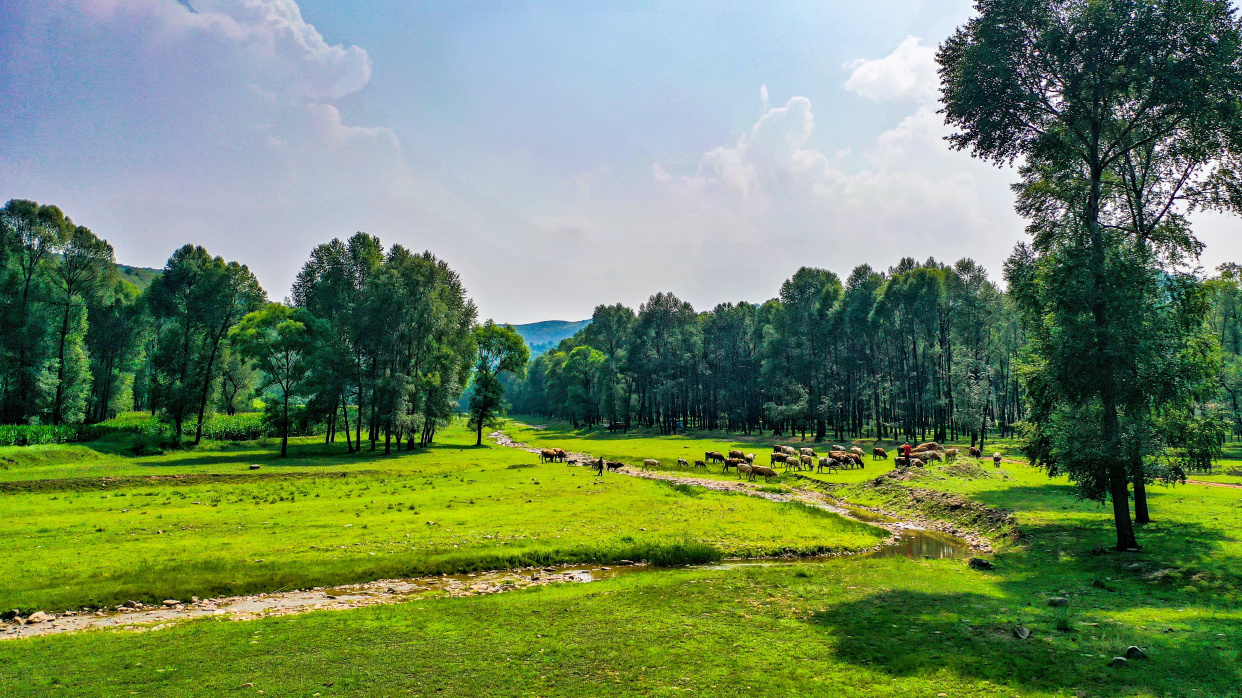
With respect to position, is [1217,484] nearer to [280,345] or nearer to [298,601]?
[298,601]

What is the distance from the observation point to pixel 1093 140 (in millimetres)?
20750

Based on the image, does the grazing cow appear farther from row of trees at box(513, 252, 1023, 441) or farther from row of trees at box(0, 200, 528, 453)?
row of trees at box(0, 200, 528, 453)

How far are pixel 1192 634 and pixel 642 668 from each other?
11742 mm

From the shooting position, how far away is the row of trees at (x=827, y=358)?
236ft

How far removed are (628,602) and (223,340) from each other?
6938 cm

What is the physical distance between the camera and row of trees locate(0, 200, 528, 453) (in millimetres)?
56156

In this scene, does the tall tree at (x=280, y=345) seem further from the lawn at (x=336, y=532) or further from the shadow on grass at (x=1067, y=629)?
the shadow on grass at (x=1067, y=629)

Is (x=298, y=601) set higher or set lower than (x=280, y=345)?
lower

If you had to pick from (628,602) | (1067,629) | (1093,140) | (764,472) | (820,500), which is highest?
(1093,140)

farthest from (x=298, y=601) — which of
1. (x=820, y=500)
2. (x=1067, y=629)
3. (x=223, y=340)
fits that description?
(x=223, y=340)

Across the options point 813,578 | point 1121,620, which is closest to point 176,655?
point 813,578

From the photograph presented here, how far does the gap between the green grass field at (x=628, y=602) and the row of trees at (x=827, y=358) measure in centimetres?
3838

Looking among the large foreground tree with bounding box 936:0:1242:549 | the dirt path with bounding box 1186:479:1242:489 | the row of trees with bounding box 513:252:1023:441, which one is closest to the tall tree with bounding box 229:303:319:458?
the row of trees with bounding box 513:252:1023:441

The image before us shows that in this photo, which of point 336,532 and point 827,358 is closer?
point 336,532
